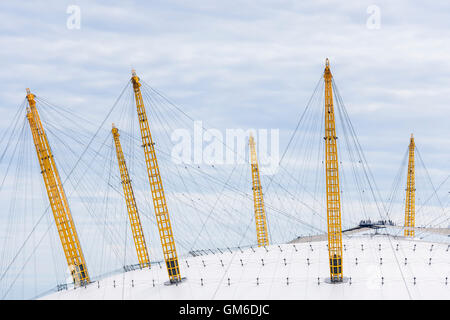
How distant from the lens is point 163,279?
9681cm

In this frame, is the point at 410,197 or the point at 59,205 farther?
the point at 410,197

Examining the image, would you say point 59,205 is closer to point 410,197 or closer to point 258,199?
point 258,199

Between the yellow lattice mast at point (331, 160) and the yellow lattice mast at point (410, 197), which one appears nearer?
the yellow lattice mast at point (331, 160)

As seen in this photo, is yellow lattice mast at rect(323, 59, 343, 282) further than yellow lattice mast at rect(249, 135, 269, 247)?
No

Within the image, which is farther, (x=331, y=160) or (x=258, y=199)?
(x=258, y=199)

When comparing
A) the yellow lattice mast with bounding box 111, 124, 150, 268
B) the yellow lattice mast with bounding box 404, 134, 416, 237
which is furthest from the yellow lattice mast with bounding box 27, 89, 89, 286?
the yellow lattice mast with bounding box 404, 134, 416, 237

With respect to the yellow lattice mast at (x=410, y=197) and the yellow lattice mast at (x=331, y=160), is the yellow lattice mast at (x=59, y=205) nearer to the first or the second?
the yellow lattice mast at (x=331, y=160)

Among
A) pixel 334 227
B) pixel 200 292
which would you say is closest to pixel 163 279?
pixel 200 292

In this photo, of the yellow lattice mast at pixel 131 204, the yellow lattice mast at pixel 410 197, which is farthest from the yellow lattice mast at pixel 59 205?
the yellow lattice mast at pixel 410 197

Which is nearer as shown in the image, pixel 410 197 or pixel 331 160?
pixel 331 160

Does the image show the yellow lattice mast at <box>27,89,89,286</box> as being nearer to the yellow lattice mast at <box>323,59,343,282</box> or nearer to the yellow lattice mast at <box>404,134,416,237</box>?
the yellow lattice mast at <box>323,59,343,282</box>

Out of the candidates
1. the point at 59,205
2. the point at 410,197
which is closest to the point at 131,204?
the point at 59,205

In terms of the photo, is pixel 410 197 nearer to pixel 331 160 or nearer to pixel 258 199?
pixel 258 199
